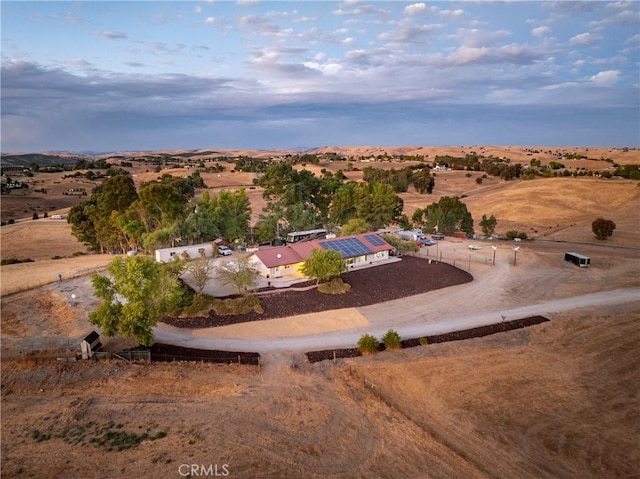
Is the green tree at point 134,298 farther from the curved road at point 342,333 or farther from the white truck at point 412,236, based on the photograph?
the white truck at point 412,236

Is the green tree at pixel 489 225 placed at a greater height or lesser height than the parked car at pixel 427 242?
greater

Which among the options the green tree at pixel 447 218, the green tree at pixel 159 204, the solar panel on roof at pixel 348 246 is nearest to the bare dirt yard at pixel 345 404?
the solar panel on roof at pixel 348 246

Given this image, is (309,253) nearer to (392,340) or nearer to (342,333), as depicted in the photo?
(342,333)

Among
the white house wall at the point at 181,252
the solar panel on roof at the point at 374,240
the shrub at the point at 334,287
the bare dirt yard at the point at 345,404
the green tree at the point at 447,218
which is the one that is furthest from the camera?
the green tree at the point at 447,218

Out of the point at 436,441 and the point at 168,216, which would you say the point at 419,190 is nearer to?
the point at 168,216

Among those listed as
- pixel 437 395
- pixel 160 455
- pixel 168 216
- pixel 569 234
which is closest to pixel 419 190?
pixel 569 234

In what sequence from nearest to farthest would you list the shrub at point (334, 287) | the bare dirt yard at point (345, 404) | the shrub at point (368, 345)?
1. the bare dirt yard at point (345, 404)
2. the shrub at point (368, 345)
3. the shrub at point (334, 287)

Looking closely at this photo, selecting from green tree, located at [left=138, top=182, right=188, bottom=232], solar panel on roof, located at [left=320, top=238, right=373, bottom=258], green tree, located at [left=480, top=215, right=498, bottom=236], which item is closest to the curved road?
solar panel on roof, located at [left=320, top=238, right=373, bottom=258]
